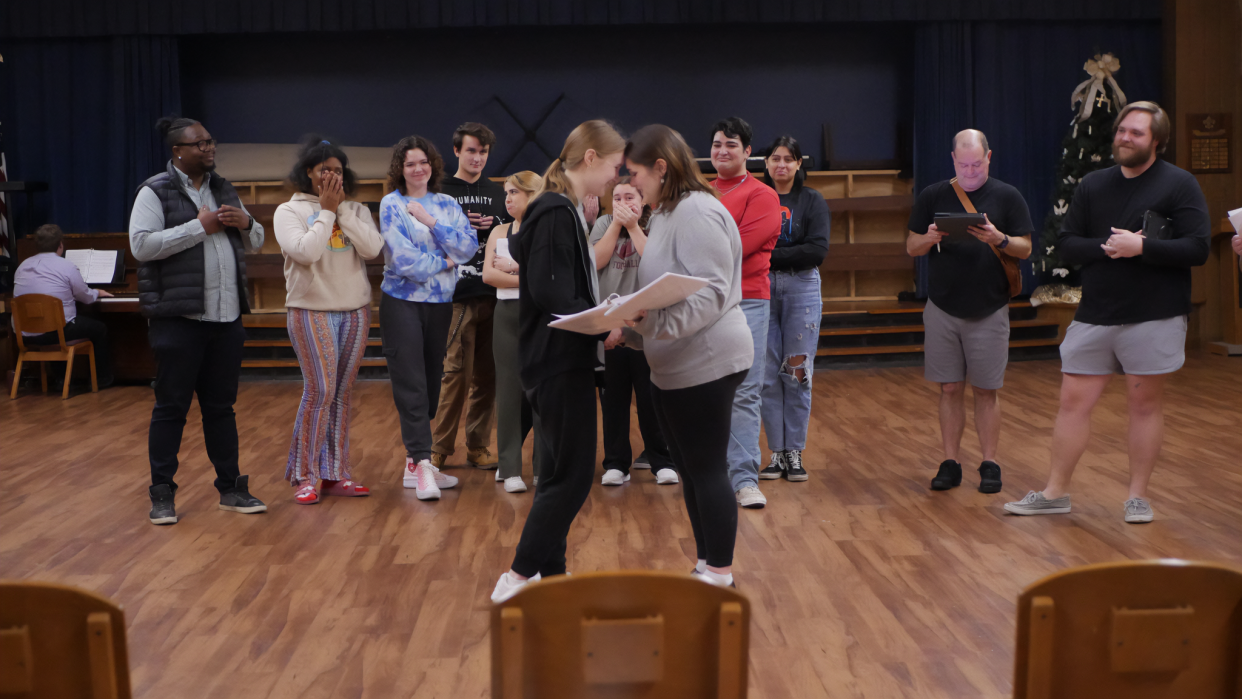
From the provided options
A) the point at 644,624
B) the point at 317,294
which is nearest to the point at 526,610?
the point at 644,624

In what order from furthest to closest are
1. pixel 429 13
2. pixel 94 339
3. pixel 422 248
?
pixel 429 13 → pixel 94 339 → pixel 422 248

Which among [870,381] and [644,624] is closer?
[644,624]

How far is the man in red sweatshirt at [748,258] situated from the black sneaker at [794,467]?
15.7 inches

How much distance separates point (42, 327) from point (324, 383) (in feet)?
14.0

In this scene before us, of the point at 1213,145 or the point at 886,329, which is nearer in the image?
the point at 886,329

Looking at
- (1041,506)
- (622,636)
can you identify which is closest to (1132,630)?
(622,636)

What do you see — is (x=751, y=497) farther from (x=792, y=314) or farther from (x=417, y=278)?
(x=417, y=278)

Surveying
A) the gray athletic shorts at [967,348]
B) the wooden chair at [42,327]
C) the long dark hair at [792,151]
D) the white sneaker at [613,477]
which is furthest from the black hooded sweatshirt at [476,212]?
the wooden chair at [42,327]

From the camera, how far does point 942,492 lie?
14.2 feet

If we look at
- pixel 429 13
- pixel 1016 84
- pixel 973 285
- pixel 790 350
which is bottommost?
pixel 790 350

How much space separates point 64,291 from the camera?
24.6ft

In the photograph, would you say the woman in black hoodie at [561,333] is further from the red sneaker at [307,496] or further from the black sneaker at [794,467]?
the black sneaker at [794,467]

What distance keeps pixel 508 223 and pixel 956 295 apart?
193cm

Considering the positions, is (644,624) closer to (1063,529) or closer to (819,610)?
(819,610)
